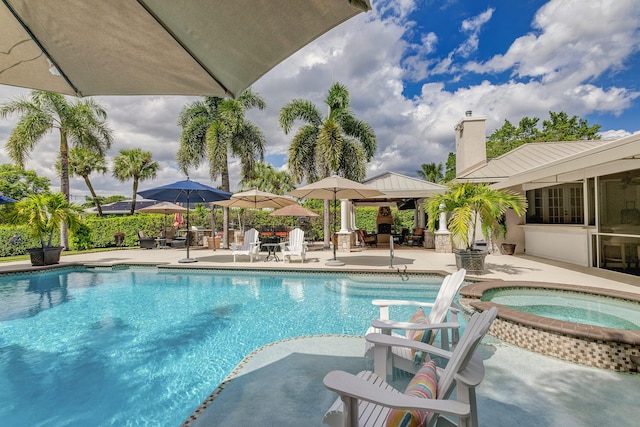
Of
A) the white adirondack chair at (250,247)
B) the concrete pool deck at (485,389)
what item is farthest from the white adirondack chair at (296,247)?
the concrete pool deck at (485,389)

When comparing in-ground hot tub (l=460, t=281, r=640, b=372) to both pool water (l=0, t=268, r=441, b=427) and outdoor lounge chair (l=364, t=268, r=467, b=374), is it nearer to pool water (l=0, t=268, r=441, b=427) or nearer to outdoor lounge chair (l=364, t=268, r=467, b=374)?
outdoor lounge chair (l=364, t=268, r=467, b=374)

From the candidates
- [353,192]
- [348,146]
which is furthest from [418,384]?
[348,146]

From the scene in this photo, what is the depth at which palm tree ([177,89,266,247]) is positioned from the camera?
16.3 m

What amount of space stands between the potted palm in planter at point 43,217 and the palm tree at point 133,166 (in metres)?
13.2

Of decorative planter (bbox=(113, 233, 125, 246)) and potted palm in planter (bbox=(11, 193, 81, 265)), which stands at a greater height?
potted palm in planter (bbox=(11, 193, 81, 265))

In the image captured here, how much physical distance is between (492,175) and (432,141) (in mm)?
38302

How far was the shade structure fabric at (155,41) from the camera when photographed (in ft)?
5.79

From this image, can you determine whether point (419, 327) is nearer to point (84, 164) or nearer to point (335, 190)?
point (335, 190)

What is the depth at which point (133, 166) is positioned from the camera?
2430cm

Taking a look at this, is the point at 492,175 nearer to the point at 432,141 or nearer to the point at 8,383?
the point at 8,383

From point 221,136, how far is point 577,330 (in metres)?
15.9

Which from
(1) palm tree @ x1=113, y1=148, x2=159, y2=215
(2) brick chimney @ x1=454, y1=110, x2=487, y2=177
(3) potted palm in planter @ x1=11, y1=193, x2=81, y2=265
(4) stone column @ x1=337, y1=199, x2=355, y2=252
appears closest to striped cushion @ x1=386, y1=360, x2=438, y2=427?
(4) stone column @ x1=337, y1=199, x2=355, y2=252

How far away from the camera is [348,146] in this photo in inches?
596

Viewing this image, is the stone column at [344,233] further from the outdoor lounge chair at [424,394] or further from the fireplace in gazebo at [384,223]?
the outdoor lounge chair at [424,394]
